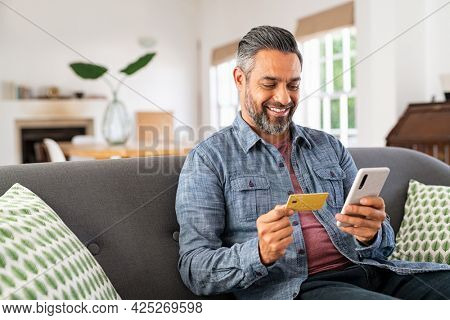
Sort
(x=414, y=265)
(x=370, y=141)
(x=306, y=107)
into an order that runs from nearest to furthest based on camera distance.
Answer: (x=414, y=265) → (x=370, y=141) → (x=306, y=107)

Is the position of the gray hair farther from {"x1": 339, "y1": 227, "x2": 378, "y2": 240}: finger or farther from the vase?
the vase

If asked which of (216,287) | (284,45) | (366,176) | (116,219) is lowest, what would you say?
(216,287)

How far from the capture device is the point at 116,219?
1.65 metres

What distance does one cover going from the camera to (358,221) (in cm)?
146

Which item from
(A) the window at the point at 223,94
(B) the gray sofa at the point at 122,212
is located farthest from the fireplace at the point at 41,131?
(B) the gray sofa at the point at 122,212

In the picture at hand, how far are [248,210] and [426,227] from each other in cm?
57

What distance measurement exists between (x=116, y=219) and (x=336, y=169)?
58 centimetres

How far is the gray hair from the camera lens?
165cm

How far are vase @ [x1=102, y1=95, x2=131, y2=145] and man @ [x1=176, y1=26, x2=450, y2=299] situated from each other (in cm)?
264

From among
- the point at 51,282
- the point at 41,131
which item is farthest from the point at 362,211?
the point at 41,131

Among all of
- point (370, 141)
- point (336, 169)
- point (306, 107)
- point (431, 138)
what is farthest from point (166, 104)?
point (336, 169)

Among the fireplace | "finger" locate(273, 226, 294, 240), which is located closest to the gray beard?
"finger" locate(273, 226, 294, 240)

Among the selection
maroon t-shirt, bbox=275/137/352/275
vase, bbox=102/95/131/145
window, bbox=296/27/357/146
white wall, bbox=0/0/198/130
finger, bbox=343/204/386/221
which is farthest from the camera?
white wall, bbox=0/0/198/130
